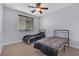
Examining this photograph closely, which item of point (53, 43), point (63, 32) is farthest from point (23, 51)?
point (63, 32)

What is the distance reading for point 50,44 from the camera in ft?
3.78

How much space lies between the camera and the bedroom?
1162 millimetres

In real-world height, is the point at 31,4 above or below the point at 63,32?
above

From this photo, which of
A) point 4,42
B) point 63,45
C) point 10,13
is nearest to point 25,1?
point 10,13

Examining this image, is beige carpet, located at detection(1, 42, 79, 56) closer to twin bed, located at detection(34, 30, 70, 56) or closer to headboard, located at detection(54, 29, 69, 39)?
twin bed, located at detection(34, 30, 70, 56)

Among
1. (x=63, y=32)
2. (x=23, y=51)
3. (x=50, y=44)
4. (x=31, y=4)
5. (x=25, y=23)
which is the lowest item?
(x=23, y=51)

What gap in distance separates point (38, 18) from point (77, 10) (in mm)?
577

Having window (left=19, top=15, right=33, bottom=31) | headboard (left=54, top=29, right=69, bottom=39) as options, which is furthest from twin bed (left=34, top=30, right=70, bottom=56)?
window (left=19, top=15, right=33, bottom=31)

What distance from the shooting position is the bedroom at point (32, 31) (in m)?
1.16

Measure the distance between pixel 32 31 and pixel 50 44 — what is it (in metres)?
0.35

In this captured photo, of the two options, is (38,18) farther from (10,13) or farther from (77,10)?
(77,10)

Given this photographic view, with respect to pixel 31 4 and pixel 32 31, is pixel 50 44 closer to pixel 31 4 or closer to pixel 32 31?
pixel 32 31

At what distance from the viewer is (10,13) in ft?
3.90

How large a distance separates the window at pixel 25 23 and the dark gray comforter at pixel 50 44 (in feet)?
0.89
